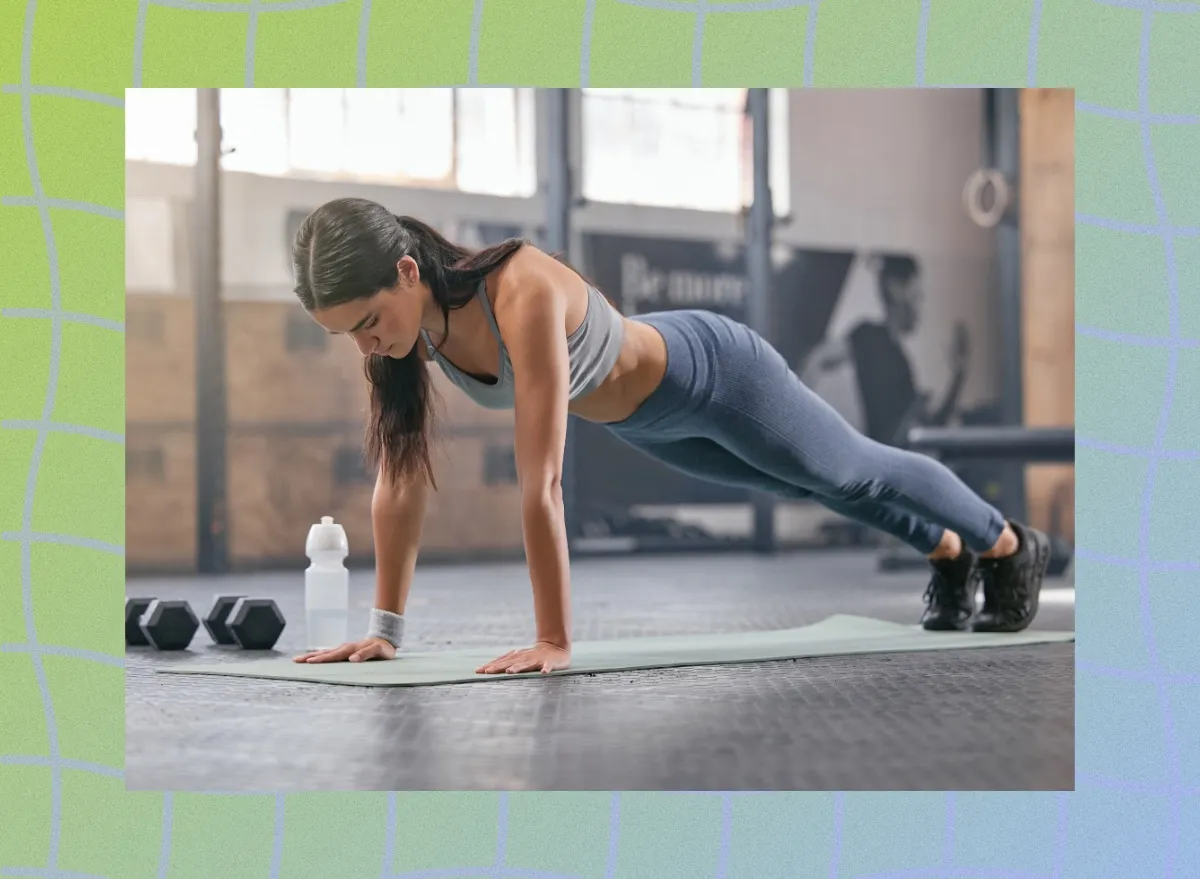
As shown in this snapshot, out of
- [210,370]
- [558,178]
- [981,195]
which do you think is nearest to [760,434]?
[210,370]

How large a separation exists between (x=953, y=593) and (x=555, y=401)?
1003 mm

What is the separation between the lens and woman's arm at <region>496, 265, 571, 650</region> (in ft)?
5.54

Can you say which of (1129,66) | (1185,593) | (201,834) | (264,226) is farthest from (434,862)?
(264,226)

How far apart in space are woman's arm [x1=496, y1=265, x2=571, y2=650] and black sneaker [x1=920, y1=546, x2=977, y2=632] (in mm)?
896

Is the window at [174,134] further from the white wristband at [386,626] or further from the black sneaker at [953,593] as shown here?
the black sneaker at [953,593]

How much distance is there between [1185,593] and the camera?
5.17 ft

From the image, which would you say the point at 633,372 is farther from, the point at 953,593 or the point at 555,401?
the point at 953,593

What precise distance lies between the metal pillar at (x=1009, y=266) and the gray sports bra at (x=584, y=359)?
4016 millimetres

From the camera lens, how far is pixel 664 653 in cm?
209

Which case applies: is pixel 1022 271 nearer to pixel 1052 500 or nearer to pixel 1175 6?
pixel 1052 500

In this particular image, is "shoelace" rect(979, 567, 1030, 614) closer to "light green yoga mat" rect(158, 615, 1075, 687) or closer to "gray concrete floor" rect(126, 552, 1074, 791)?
"light green yoga mat" rect(158, 615, 1075, 687)

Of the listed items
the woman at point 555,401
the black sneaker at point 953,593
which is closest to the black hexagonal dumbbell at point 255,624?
the woman at point 555,401

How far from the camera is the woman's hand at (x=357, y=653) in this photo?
1945 mm

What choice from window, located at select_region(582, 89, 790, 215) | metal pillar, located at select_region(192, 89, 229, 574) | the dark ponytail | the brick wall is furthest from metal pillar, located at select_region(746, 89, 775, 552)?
the dark ponytail
